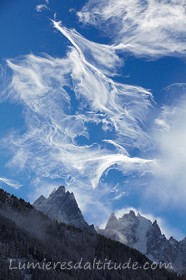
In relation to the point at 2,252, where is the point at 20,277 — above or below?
below

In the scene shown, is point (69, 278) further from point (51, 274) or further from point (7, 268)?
point (7, 268)

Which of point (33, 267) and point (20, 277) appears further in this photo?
point (33, 267)

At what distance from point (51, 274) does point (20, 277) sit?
16.9 m

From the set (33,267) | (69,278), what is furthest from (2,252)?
(69,278)

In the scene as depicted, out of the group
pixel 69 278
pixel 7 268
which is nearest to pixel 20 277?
pixel 7 268

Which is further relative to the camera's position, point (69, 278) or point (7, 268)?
point (69, 278)

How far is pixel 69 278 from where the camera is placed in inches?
7657

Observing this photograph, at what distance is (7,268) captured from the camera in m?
183

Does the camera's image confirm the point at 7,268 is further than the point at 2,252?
No

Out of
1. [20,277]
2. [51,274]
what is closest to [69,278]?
[51,274]

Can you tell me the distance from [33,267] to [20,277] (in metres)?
15.7

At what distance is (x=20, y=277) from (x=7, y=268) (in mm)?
7536

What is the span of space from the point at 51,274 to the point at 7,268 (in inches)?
680

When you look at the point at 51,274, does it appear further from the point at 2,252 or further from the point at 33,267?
the point at 2,252
